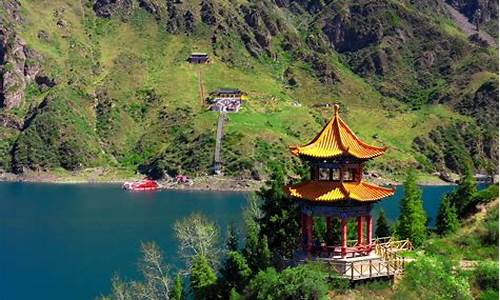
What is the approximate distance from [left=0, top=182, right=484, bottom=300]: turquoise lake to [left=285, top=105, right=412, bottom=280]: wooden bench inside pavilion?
48547 millimetres

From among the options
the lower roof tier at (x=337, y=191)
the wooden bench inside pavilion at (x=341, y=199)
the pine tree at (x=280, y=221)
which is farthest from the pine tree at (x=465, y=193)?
the lower roof tier at (x=337, y=191)

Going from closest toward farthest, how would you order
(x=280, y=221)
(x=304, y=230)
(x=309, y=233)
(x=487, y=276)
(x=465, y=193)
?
(x=487, y=276) < (x=309, y=233) < (x=304, y=230) < (x=280, y=221) < (x=465, y=193)

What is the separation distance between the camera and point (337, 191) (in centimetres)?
5381

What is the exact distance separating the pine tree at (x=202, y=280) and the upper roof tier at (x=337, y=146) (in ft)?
46.8

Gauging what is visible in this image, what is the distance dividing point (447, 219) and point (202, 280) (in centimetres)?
2444

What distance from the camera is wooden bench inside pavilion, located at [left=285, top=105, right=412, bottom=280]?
5259 cm

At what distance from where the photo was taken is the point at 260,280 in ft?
168

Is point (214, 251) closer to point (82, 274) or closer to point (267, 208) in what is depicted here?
point (267, 208)

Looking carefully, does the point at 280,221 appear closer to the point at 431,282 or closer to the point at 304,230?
the point at 304,230

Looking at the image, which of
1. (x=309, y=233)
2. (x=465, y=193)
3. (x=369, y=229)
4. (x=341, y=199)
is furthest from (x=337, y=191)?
(x=465, y=193)

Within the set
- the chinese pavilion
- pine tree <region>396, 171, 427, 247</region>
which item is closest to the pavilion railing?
the chinese pavilion

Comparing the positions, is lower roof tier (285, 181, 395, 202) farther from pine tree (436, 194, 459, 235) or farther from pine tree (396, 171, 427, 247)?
pine tree (436, 194, 459, 235)

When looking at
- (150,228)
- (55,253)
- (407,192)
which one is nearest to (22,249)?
Result: (55,253)

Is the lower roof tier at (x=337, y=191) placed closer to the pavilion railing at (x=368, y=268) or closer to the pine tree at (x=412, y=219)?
the pavilion railing at (x=368, y=268)
